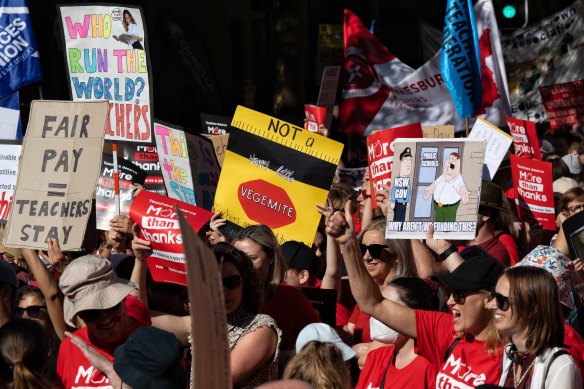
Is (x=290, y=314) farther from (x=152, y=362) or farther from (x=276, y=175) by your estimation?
(x=276, y=175)

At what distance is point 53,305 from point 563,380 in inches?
106

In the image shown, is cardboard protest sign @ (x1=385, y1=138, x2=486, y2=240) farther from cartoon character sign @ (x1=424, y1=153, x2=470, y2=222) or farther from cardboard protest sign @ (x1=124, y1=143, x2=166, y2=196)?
cardboard protest sign @ (x1=124, y1=143, x2=166, y2=196)

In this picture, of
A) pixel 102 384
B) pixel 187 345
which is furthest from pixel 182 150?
pixel 102 384

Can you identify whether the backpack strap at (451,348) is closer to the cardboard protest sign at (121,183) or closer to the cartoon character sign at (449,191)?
the cartoon character sign at (449,191)

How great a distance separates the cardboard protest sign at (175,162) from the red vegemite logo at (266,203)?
0.78 m

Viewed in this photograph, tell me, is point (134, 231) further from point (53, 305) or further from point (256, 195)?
point (256, 195)

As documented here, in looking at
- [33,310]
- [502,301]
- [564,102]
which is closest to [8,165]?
[33,310]

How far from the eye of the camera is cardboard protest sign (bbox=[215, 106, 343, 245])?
21.9 feet

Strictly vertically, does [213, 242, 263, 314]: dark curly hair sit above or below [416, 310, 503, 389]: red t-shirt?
above

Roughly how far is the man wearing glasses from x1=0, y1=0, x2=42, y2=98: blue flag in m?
4.41

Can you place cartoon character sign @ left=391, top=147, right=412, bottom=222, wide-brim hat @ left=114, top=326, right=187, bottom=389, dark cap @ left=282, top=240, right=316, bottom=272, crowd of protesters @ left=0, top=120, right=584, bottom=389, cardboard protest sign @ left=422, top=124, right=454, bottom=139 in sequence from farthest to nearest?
cardboard protest sign @ left=422, top=124, right=454, bottom=139
dark cap @ left=282, top=240, right=316, bottom=272
cartoon character sign @ left=391, top=147, right=412, bottom=222
crowd of protesters @ left=0, top=120, right=584, bottom=389
wide-brim hat @ left=114, top=326, right=187, bottom=389

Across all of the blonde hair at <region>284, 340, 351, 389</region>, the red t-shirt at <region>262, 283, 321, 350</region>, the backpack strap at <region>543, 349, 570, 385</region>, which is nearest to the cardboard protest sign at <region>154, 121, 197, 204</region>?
the red t-shirt at <region>262, 283, 321, 350</region>

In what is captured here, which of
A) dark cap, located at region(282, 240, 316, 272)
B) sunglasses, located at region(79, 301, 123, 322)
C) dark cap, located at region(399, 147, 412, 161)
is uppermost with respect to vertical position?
dark cap, located at region(399, 147, 412, 161)

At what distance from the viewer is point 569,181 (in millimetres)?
9547
